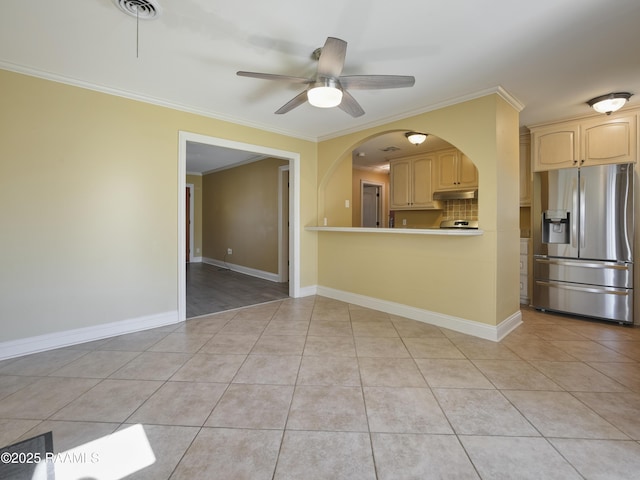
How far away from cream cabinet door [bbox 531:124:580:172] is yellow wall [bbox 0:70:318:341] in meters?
4.16

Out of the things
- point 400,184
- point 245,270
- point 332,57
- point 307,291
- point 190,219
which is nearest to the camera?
point 332,57

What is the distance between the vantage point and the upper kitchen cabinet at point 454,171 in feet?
15.9

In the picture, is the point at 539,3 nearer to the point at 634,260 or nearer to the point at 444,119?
the point at 444,119

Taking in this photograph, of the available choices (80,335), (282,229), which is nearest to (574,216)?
(282,229)

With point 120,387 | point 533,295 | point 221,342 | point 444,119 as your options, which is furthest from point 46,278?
point 533,295

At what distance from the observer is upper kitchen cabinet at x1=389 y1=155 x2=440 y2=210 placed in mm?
5395

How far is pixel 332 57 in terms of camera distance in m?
1.92

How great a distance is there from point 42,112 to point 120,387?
7.86 ft

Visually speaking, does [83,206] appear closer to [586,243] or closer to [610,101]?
[610,101]

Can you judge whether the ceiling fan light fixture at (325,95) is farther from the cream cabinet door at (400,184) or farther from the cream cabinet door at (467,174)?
the cream cabinet door at (400,184)

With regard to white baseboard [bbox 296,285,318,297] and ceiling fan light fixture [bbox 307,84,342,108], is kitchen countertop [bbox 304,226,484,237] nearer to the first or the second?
white baseboard [bbox 296,285,318,297]

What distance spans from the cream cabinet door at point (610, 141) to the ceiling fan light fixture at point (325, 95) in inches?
127

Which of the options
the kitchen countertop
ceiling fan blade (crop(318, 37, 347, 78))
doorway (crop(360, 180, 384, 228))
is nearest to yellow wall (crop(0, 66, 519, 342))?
the kitchen countertop

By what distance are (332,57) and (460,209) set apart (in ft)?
14.4
